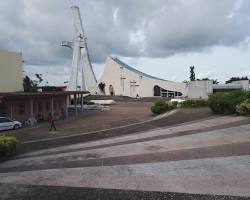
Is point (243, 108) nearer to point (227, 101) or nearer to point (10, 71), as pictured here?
point (227, 101)

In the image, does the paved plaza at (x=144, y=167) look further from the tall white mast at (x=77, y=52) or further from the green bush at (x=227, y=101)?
the tall white mast at (x=77, y=52)

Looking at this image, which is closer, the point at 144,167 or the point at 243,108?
the point at 144,167

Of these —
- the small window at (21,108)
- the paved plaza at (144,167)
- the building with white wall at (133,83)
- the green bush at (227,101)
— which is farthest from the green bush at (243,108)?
the building with white wall at (133,83)

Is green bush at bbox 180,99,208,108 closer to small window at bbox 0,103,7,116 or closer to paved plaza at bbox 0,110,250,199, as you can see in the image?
small window at bbox 0,103,7,116

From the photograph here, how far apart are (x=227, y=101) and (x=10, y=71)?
23.5 metres

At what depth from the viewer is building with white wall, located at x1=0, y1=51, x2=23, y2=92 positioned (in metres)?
40.9

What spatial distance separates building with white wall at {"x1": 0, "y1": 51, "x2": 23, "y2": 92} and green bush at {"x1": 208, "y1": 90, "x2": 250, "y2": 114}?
70.9 ft

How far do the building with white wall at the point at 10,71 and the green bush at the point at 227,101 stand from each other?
70.9 feet

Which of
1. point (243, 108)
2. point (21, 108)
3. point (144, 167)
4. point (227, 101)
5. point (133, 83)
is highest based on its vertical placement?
point (133, 83)

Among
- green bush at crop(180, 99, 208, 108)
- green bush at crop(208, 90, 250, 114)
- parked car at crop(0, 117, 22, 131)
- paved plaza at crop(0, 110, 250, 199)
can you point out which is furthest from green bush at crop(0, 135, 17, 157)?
green bush at crop(180, 99, 208, 108)

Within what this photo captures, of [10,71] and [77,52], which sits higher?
[77,52]

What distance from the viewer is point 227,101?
2962cm

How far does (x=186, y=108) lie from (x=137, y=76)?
84.1 meters

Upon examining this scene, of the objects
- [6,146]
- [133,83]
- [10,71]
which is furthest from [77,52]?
[6,146]
